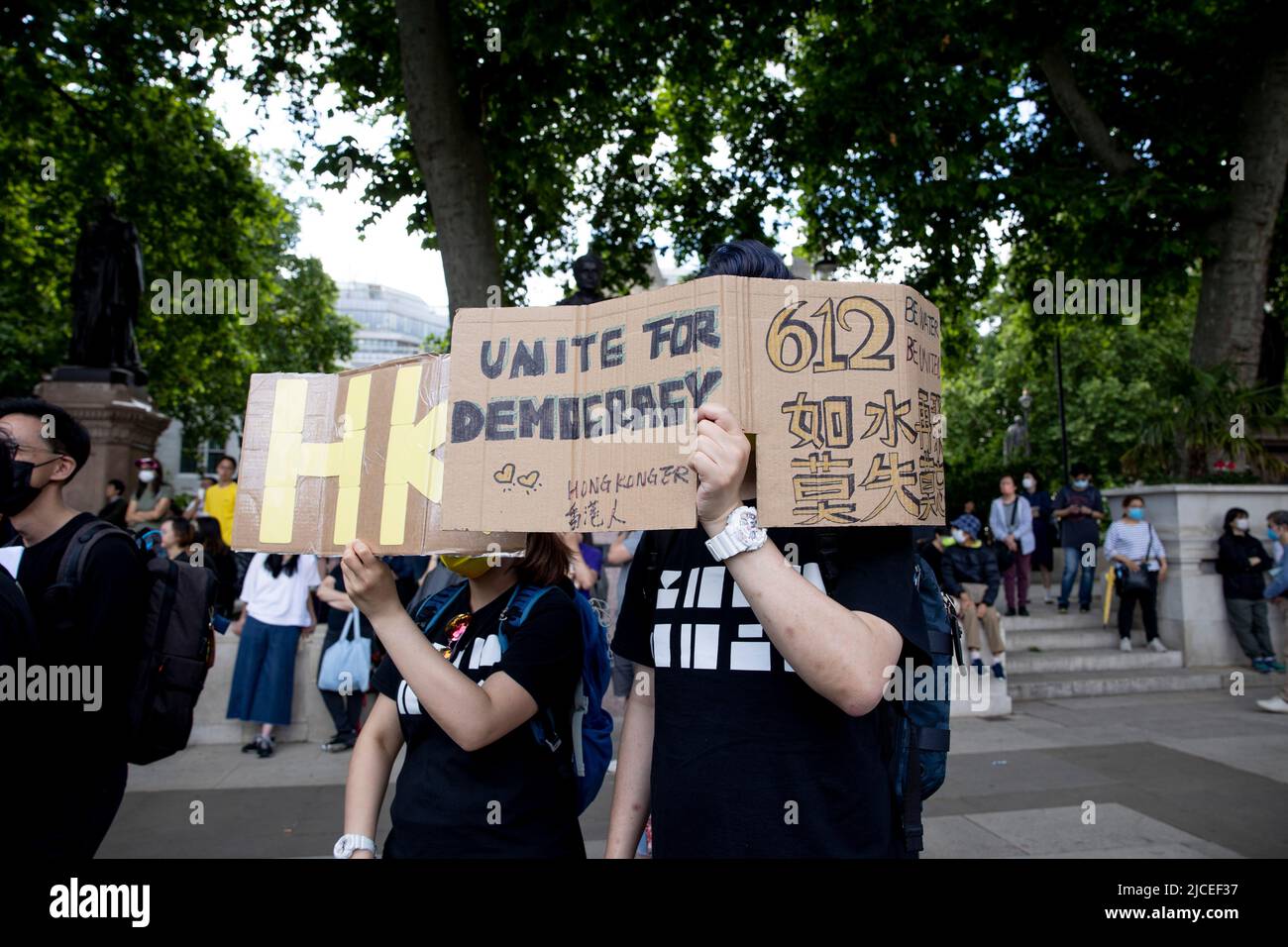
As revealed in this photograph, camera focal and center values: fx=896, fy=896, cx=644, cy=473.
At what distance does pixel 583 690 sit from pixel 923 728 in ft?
2.96

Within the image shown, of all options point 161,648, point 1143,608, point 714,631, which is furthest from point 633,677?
point 1143,608

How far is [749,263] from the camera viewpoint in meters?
1.80

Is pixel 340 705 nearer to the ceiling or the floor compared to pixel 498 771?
nearer to the floor

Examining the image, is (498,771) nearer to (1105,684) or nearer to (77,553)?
(77,553)

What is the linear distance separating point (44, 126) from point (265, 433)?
13053mm

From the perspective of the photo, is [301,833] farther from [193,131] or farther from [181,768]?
[193,131]

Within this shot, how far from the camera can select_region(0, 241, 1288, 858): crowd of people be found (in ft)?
5.28

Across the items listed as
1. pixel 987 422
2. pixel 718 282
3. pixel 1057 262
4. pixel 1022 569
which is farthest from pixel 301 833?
pixel 987 422

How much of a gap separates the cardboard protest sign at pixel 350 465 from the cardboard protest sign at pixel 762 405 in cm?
26

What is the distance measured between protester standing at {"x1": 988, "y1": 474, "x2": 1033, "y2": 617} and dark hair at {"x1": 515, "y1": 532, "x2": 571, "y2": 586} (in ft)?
36.1

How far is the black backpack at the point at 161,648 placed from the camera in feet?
8.81

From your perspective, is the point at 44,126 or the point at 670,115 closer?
the point at 44,126

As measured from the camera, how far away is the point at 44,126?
12.1 metres

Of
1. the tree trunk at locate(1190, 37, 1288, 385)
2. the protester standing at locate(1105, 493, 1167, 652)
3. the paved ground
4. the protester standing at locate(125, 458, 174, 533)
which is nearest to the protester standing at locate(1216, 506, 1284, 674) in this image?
the protester standing at locate(1105, 493, 1167, 652)
